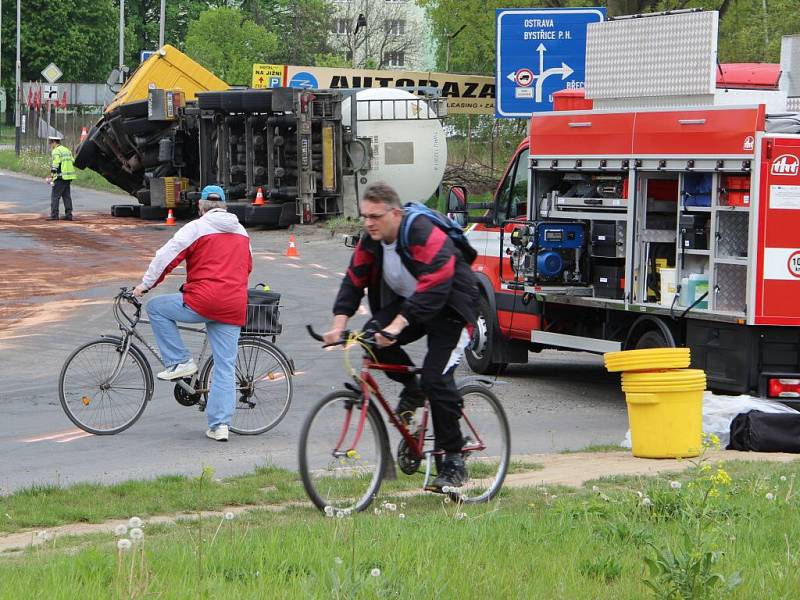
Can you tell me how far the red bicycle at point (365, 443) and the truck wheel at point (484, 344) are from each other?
606 cm

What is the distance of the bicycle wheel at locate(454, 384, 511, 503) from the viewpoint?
8212mm

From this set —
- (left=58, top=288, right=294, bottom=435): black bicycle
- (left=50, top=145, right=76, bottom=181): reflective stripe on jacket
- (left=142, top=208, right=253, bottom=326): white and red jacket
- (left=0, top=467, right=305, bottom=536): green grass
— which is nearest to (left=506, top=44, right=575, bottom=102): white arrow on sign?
(left=58, top=288, right=294, bottom=435): black bicycle

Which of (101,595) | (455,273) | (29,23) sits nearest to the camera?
(101,595)

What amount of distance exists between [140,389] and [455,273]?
4.09 m

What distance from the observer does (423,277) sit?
754 cm

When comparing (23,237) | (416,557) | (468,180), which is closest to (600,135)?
(416,557)

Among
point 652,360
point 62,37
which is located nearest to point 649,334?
point 652,360

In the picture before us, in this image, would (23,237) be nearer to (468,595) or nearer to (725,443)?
(725,443)

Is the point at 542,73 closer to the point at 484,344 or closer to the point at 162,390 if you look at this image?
the point at 484,344

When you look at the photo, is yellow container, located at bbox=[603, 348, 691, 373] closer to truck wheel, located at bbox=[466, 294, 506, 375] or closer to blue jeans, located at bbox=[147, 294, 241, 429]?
blue jeans, located at bbox=[147, 294, 241, 429]

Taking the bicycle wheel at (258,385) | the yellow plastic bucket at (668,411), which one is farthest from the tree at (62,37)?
the yellow plastic bucket at (668,411)

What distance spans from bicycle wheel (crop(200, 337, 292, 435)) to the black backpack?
140 inches

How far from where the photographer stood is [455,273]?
7773 mm

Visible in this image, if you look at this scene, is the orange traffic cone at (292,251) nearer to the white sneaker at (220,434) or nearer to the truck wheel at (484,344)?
the truck wheel at (484,344)
